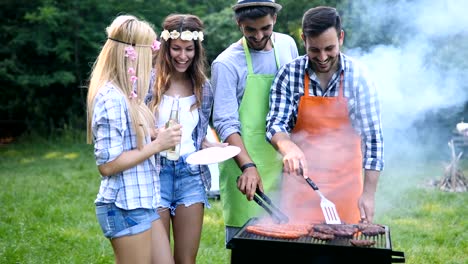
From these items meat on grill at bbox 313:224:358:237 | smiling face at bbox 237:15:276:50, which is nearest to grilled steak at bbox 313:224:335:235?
meat on grill at bbox 313:224:358:237

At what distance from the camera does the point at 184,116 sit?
347 centimetres

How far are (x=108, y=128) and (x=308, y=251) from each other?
106 centimetres

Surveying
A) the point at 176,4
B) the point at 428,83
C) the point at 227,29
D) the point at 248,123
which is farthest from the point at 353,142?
the point at 176,4

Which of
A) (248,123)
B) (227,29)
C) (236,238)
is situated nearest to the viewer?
(236,238)

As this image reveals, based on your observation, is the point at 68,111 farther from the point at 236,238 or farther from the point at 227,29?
the point at 236,238

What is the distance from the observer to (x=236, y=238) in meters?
2.88

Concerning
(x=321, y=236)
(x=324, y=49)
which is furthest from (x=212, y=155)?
(x=324, y=49)

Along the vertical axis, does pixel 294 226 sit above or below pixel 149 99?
below

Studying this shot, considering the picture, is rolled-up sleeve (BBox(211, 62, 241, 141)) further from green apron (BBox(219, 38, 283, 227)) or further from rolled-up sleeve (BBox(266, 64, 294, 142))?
rolled-up sleeve (BBox(266, 64, 294, 142))

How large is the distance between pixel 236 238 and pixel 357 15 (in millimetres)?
3502

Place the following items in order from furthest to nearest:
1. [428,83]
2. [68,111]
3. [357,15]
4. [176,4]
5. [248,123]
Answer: [68,111] → [176,4] → [357,15] → [428,83] → [248,123]

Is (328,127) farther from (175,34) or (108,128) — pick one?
(108,128)

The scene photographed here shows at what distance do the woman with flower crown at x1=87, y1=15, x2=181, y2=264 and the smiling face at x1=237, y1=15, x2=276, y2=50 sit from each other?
0.59 m

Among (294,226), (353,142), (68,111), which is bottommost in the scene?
(68,111)
